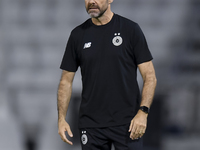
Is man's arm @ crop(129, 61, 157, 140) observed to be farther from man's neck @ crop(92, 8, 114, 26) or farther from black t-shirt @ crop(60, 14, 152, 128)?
man's neck @ crop(92, 8, 114, 26)

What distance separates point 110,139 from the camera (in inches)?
109

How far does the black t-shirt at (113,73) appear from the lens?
107 inches

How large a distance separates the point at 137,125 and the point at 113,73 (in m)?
0.42

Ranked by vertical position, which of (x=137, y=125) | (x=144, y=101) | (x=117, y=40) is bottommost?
(x=137, y=125)

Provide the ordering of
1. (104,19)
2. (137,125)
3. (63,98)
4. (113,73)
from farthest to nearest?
(63,98) → (104,19) → (113,73) → (137,125)

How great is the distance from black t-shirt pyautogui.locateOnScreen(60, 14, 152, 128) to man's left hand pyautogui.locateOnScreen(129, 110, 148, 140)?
0.11 metres

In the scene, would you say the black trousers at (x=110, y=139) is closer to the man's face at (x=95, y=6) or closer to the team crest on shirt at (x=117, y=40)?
the team crest on shirt at (x=117, y=40)

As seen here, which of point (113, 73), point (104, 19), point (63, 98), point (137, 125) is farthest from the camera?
point (63, 98)

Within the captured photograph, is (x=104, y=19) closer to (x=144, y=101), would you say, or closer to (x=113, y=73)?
(x=113, y=73)

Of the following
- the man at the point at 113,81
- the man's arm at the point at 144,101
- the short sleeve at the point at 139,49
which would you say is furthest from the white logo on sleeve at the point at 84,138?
the short sleeve at the point at 139,49

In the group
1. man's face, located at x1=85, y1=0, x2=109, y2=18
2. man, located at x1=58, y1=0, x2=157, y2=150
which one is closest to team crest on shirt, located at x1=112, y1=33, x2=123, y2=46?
man, located at x1=58, y1=0, x2=157, y2=150

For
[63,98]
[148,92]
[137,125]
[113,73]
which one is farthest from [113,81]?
[63,98]

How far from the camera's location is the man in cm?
272

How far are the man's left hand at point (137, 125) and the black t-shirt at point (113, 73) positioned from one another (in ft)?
0.38
